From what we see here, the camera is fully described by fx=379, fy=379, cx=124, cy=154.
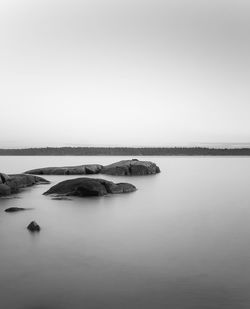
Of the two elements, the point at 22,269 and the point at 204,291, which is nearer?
the point at 204,291

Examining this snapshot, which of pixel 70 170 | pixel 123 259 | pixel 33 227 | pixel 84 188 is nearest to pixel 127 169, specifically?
pixel 70 170

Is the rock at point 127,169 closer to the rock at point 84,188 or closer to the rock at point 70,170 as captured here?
the rock at point 70,170

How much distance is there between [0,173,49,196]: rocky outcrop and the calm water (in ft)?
16.9

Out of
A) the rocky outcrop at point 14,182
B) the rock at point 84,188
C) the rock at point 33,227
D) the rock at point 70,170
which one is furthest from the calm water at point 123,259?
the rock at point 70,170

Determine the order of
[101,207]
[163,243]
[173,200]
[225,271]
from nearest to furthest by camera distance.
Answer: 1. [225,271]
2. [163,243]
3. [101,207]
4. [173,200]

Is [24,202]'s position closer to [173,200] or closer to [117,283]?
[173,200]

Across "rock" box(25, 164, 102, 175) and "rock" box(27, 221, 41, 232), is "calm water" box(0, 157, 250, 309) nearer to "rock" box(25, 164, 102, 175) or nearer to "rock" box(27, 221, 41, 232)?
"rock" box(27, 221, 41, 232)

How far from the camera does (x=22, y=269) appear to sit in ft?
26.6

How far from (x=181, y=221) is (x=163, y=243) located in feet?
14.6

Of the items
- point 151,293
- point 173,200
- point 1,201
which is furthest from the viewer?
point 173,200

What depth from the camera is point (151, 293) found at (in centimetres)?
671

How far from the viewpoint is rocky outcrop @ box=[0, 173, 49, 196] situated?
73.1 ft

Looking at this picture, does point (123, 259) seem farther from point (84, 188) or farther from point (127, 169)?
point (127, 169)

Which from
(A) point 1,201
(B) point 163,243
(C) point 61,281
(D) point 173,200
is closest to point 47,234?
(B) point 163,243
